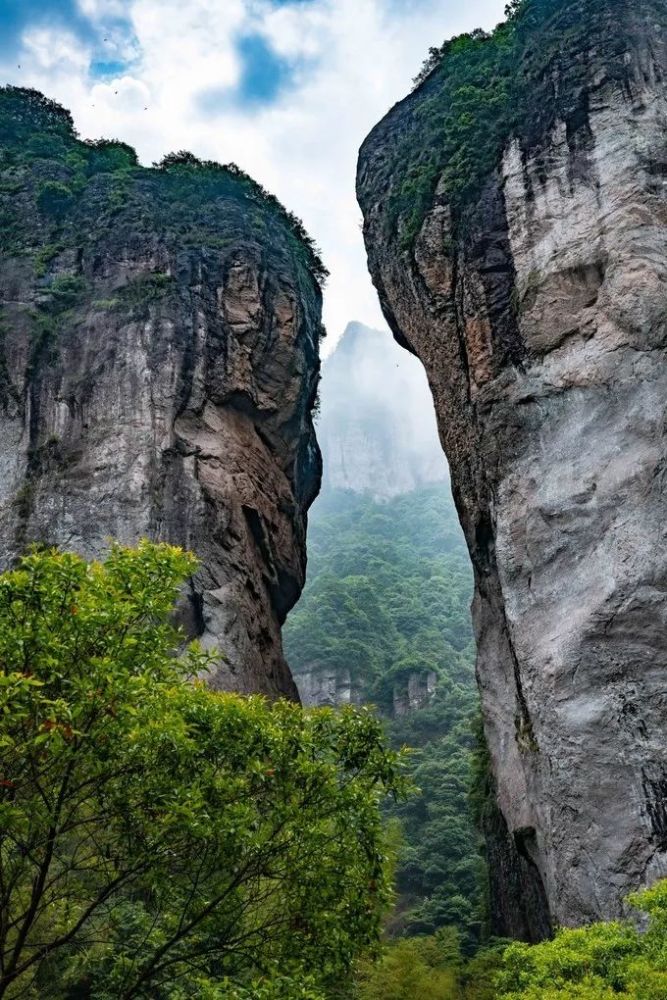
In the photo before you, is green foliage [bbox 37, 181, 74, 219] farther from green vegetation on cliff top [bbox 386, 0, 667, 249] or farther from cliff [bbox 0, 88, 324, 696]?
green vegetation on cliff top [bbox 386, 0, 667, 249]

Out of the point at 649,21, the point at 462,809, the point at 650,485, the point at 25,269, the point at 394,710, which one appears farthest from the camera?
the point at 394,710

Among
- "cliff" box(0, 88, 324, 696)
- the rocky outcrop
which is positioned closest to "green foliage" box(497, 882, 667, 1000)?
"cliff" box(0, 88, 324, 696)

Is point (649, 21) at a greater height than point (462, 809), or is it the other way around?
point (649, 21)

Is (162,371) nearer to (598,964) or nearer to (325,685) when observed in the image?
(598,964)

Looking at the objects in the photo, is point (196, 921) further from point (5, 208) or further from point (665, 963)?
point (5, 208)

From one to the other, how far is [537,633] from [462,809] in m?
21.1

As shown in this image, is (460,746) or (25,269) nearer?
(25,269)

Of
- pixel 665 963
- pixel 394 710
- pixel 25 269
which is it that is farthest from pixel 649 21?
pixel 394 710

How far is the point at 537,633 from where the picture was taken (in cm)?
1275

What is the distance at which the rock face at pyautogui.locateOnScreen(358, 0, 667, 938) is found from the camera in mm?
11086

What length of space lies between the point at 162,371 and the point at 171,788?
14.8 metres

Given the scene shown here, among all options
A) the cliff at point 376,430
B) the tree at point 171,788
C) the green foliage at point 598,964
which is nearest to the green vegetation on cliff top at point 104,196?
the tree at point 171,788

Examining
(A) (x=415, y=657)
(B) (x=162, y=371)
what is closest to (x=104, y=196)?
(B) (x=162, y=371)

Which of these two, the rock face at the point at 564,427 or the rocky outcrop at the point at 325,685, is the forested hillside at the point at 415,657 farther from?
the rock face at the point at 564,427
